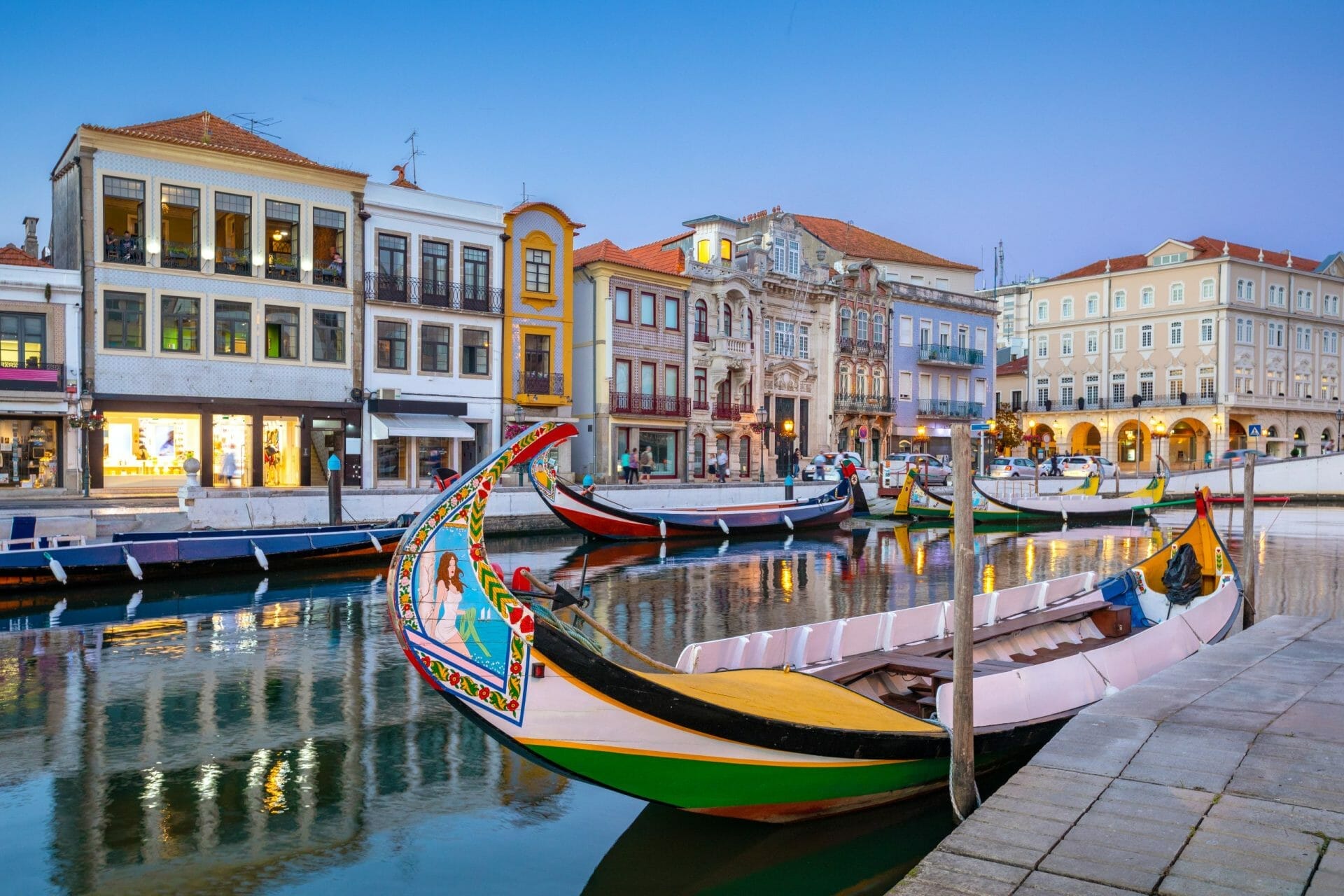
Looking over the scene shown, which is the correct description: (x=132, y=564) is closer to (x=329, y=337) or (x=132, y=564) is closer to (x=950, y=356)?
(x=329, y=337)

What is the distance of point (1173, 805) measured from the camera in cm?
553

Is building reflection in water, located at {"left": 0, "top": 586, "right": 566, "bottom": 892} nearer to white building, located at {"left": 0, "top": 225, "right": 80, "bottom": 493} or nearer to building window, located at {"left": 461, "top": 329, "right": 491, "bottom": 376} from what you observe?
white building, located at {"left": 0, "top": 225, "right": 80, "bottom": 493}

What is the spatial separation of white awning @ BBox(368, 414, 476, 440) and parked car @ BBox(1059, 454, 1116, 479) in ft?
87.2

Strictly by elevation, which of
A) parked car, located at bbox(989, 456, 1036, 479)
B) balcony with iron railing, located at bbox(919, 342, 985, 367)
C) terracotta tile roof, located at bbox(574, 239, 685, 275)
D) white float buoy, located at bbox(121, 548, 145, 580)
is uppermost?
terracotta tile roof, located at bbox(574, 239, 685, 275)

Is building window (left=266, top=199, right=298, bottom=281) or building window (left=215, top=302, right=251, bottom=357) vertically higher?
building window (left=266, top=199, right=298, bottom=281)

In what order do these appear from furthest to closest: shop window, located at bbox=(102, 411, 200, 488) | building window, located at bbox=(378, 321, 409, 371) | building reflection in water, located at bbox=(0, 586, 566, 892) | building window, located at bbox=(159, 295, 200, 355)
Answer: building window, located at bbox=(378, 321, 409, 371), building window, located at bbox=(159, 295, 200, 355), shop window, located at bbox=(102, 411, 200, 488), building reflection in water, located at bbox=(0, 586, 566, 892)

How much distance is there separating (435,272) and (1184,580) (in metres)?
27.1

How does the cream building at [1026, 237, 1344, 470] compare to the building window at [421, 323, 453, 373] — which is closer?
the building window at [421, 323, 453, 373]

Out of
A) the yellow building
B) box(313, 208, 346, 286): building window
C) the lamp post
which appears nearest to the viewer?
the lamp post

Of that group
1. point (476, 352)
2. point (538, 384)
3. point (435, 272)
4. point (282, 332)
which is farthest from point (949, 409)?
point (282, 332)

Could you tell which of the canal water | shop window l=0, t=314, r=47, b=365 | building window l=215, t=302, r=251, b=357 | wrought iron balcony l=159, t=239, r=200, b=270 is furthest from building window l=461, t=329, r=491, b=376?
the canal water

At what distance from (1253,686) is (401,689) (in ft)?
26.0

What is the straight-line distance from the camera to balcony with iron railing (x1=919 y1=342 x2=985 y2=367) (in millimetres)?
52000

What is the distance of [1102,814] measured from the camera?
5.44 meters
